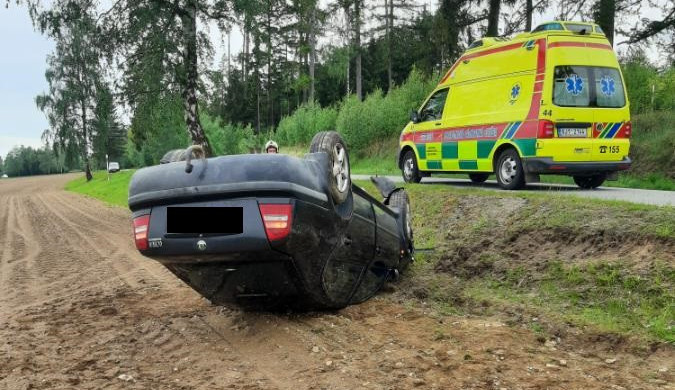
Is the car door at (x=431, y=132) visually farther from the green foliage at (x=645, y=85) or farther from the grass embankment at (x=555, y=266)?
the green foliage at (x=645, y=85)

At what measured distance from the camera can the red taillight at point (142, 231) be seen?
3.58 metres

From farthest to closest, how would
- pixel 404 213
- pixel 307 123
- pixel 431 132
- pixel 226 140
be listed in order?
pixel 226 140
pixel 307 123
pixel 431 132
pixel 404 213

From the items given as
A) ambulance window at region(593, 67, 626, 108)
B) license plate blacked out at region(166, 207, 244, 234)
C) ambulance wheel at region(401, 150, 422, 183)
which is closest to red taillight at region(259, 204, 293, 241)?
license plate blacked out at region(166, 207, 244, 234)

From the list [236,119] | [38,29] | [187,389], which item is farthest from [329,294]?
[236,119]

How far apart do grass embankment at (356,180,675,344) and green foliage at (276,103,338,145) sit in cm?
2338

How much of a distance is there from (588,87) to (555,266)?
4.88 m

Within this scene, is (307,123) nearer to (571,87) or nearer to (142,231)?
(571,87)

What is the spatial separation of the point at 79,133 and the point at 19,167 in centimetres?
7179

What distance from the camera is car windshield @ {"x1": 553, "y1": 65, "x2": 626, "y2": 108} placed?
8.98m

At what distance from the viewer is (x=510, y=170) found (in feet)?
31.9

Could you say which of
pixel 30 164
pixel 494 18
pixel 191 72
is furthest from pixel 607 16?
pixel 30 164

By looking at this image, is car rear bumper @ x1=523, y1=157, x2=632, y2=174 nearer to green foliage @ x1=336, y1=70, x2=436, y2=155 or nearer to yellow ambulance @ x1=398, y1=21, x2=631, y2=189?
yellow ambulance @ x1=398, y1=21, x2=631, y2=189

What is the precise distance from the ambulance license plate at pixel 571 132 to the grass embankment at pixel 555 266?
1834 millimetres

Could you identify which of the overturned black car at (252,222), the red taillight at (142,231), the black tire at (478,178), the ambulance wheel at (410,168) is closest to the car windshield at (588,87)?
the black tire at (478,178)
